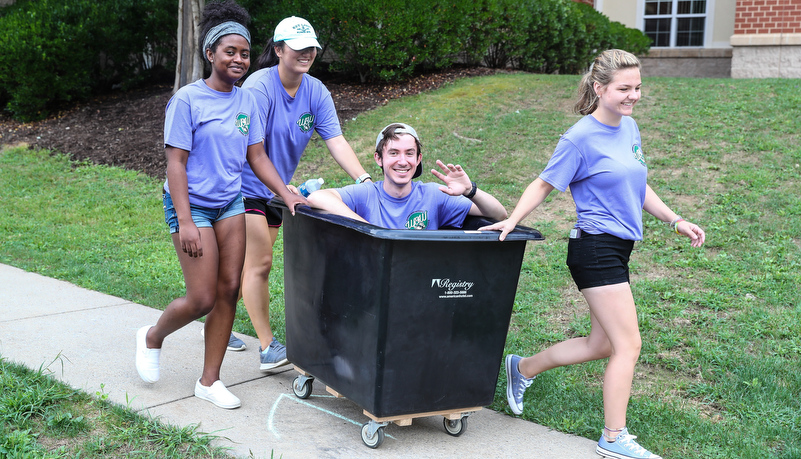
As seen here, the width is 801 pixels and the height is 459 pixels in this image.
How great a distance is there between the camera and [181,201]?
129 inches

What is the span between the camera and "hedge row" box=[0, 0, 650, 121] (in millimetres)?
10766

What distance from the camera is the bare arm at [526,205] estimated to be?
303 cm

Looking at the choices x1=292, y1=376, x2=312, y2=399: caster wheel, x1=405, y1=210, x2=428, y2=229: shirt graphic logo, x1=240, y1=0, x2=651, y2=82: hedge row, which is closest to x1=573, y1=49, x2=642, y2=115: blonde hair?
x1=405, y1=210, x2=428, y2=229: shirt graphic logo

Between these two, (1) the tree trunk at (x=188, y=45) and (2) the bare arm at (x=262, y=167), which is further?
(1) the tree trunk at (x=188, y=45)

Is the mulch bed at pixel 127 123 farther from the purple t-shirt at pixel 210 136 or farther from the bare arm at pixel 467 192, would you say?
the bare arm at pixel 467 192

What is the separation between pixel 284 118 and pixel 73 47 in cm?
900

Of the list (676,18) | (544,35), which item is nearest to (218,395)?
(544,35)

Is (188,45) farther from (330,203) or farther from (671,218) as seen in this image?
(671,218)

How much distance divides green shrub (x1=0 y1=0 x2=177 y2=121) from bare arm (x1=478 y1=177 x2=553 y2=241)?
1010cm

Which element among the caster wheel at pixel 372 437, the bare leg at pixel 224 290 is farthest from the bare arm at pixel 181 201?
the caster wheel at pixel 372 437

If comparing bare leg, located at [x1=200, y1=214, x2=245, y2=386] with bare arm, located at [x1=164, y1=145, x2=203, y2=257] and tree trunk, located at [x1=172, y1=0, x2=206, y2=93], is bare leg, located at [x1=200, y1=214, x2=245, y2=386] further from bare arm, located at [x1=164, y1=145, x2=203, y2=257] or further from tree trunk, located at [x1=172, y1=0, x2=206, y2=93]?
tree trunk, located at [x1=172, y1=0, x2=206, y2=93]

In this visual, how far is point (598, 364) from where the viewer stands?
4148 mm

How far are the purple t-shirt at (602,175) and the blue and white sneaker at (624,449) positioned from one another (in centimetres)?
85

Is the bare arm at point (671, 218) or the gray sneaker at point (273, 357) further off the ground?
the bare arm at point (671, 218)
